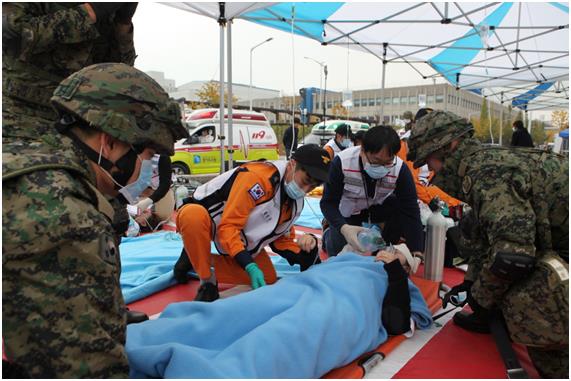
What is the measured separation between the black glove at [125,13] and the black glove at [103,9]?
55 mm

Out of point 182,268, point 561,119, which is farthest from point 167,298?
point 561,119

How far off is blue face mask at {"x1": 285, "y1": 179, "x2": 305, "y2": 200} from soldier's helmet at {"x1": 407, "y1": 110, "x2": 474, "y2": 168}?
2.41 feet

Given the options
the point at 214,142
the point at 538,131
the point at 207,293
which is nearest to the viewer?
the point at 207,293

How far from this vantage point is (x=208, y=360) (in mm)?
1339

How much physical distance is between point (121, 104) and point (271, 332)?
95cm

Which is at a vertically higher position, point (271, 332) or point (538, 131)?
point (538, 131)

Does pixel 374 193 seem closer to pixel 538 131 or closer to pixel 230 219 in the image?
pixel 230 219

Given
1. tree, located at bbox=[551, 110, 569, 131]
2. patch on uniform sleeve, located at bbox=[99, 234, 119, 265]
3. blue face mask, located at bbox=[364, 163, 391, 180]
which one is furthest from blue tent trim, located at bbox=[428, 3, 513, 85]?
tree, located at bbox=[551, 110, 569, 131]

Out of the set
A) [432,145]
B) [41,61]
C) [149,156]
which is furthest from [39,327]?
[432,145]

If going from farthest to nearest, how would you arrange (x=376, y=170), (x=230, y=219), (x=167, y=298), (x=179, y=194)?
(x=179, y=194) < (x=376, y=170) < (x=167, y=298) < (x=230, y=219)

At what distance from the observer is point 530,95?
1409 cm

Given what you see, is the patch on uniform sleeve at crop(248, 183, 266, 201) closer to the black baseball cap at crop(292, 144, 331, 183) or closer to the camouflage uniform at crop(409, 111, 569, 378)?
the black baseball cap at crop(292, 144, 331, 183)

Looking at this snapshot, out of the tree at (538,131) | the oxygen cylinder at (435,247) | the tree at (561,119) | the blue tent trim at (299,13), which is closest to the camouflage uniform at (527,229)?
the oxygen cylinder at (435,247)

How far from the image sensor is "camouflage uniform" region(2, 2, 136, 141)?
1.56 meters
